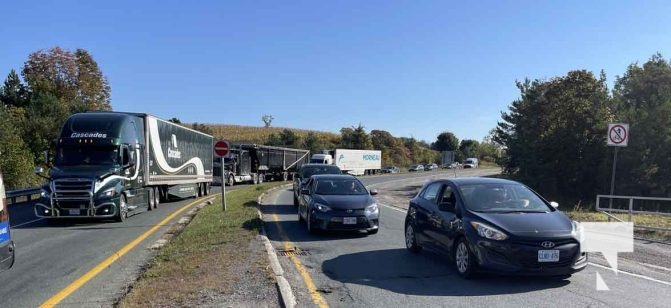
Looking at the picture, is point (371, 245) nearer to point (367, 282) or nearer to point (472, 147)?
point (367, 282)

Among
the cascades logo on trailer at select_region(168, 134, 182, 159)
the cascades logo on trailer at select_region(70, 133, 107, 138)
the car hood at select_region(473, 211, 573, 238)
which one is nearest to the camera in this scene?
the car hood at select_region(473, 211, 573, 238)

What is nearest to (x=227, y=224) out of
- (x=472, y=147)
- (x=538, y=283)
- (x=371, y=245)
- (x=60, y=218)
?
(x=371, y=245)

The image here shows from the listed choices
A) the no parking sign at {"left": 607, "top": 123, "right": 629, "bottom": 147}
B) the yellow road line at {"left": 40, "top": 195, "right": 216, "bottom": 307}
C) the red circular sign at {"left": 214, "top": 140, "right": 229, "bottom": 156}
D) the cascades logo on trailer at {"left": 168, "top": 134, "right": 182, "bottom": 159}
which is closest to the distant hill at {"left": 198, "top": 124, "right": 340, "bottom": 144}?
the cascades logo on trailer at {"left": 168, "top": 134, "right": 182, "bottom": 159}

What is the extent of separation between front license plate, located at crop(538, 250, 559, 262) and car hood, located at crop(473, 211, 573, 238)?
22 centimetres

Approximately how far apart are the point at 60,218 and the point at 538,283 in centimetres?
1472

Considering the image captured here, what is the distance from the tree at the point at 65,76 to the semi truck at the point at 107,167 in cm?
4563

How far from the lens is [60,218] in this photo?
17.3 m

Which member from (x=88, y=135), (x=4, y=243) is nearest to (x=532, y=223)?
(x=4, y=243)

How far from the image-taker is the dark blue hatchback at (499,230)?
7.64m

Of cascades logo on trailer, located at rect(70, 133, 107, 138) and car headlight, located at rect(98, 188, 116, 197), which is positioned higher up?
cascades logo on trailer, located at rect(70, 133, 107, 138)

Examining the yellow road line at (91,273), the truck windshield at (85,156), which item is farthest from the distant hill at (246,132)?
the yellow road line at (91,273)

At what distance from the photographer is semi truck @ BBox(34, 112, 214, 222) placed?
53.5 feet

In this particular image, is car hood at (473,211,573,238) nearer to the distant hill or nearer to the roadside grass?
the roadside grass

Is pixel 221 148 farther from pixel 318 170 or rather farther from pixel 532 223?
pixel 532 223
